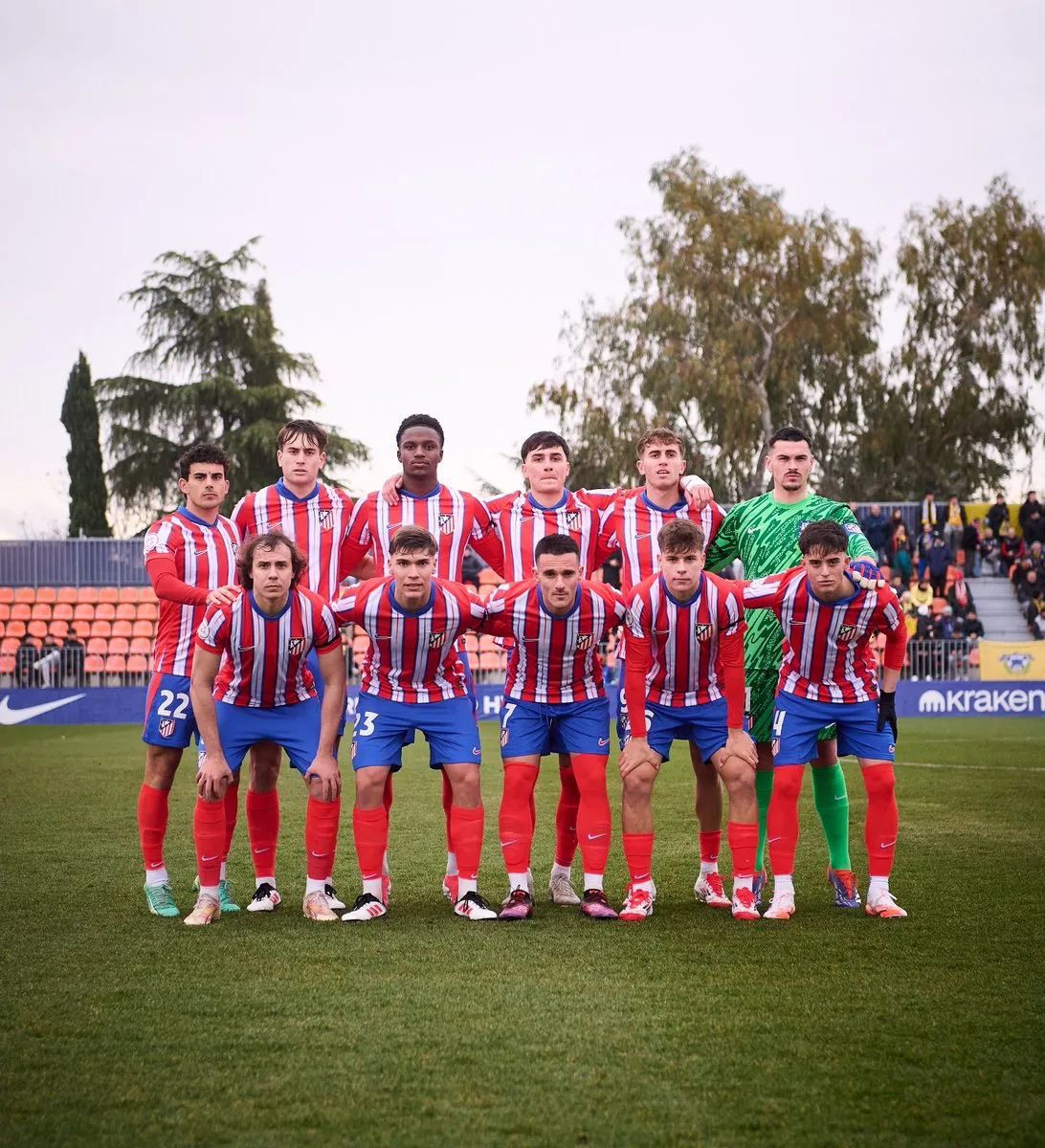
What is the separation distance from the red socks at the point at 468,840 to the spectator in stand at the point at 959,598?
17.1 m

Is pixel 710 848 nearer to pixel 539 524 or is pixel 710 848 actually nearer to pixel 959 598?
pixel 539 524

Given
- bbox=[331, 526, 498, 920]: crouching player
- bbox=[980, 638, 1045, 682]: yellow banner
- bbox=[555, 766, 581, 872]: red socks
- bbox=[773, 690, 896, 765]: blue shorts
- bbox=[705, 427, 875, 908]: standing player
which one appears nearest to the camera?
bbox=[331, 526, 498, 920]: crouching player

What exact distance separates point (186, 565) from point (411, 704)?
122 centimetres

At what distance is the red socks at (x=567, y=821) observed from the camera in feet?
19.2

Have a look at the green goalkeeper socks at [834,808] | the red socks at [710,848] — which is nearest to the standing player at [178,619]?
the red socks at [710,848]

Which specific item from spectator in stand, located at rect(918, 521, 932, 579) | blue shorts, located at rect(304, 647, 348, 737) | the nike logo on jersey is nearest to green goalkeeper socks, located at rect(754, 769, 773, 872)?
blue shorts, located at rect(304, 647, 348, 737)

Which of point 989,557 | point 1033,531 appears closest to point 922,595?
point 1033,531

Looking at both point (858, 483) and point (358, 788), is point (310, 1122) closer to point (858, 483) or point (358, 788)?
point (358, 788)

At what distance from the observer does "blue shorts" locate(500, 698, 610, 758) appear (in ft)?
18.0

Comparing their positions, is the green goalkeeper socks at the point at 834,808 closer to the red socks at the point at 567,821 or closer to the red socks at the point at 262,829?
the red socks at the point at 567,821

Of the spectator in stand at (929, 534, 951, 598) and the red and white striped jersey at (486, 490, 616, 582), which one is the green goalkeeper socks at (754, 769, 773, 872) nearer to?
the red and white striped jersey at (486, 490, 616, 582)

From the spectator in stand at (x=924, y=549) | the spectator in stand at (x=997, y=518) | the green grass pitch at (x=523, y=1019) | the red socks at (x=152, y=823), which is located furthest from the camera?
the spectator in stand at (x=997, y=518)

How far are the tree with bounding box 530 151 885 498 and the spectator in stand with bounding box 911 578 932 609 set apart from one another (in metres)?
10.1

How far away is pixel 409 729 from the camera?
547 centimetres
